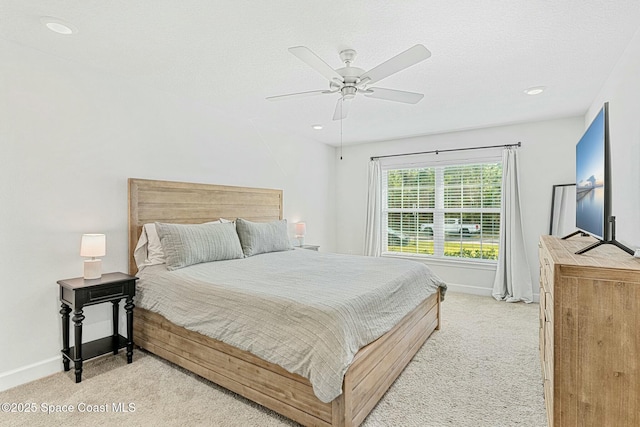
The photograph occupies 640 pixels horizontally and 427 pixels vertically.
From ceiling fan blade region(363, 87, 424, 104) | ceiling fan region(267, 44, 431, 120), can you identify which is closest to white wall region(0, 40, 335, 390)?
ceiling fan region(267, 44, 431, 120)

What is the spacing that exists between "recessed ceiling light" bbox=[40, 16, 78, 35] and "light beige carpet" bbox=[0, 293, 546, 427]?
97.7 inches

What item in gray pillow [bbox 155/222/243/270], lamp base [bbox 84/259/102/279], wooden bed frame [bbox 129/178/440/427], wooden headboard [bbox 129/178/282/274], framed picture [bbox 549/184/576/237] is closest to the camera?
wooden bed frame [bbox 129/178/440/427]

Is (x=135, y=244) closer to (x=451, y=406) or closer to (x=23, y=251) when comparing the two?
(x=23, y=251)

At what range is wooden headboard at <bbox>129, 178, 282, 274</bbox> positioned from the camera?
303cm

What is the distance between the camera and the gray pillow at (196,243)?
2.87m

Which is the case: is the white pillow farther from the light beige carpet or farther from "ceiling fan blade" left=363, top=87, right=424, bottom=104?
"ceiling fan blade" left=363, top=87, right=424, bottom=104

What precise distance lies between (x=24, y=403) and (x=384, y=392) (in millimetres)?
2415

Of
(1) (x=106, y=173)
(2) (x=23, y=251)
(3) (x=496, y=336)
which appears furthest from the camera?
(3) (x=496, y=336)

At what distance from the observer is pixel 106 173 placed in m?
2.86

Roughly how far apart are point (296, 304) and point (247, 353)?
1.67ft

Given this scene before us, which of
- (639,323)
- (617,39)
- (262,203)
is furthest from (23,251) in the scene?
(617,39)

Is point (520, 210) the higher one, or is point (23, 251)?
point (520, 210)

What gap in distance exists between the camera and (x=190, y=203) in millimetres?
3508

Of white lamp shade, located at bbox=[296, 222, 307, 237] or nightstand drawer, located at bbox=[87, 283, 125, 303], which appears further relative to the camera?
white lamp shade, located at bbox=[296, 222, 307, 237]
